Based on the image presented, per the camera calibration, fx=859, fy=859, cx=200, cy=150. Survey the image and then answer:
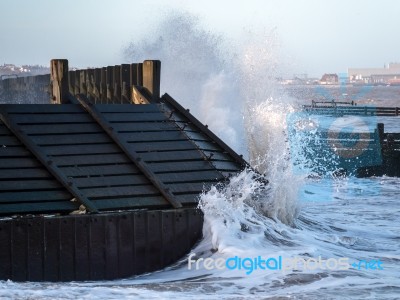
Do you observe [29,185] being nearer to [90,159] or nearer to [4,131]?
[90,159]

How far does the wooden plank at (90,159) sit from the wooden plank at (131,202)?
908 mm

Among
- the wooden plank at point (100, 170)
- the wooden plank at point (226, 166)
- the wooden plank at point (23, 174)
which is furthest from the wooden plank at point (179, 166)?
the wooden plank at point (23, 174)

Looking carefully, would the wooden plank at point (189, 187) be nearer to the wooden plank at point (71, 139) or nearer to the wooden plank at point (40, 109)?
the wooden plank at point (71, 139)

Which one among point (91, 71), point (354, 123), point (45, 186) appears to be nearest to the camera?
point (45, 186)

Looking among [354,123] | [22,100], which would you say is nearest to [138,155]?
[22,100]

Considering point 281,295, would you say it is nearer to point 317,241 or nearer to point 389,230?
point 317,241

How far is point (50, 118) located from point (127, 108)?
1.39 m

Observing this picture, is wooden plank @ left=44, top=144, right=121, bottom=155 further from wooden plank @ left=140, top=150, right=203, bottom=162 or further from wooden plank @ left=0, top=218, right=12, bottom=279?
wooden plank @ left=0, top=218, right=12, bottom=279

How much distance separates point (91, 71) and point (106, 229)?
445 inches

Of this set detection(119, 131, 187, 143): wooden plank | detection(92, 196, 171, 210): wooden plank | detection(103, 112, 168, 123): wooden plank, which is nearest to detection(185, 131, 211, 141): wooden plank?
detection(119, 131, 187, 143): wooden plank

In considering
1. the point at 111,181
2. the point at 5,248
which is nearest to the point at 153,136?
the point at 111,181

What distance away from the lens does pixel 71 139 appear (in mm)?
12828

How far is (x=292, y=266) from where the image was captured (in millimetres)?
10773

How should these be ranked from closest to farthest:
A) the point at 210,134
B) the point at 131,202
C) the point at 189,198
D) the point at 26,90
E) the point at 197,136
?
the point at 131,202, the point at 189,198, the point at 197,136, the point at 210,134, the point at 26,90
